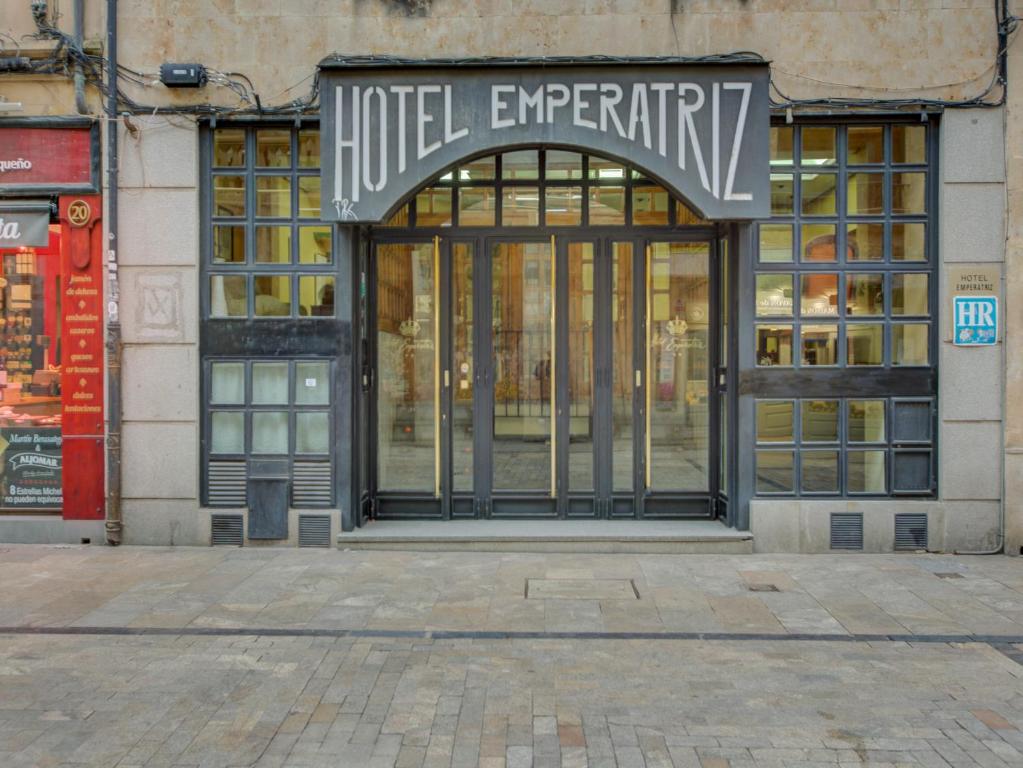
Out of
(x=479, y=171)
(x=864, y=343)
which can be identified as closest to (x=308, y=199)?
(x=479, y=171)

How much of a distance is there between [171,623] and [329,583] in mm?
1523

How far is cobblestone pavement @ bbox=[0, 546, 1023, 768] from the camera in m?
4.57

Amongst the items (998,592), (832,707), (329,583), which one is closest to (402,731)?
(832,707)

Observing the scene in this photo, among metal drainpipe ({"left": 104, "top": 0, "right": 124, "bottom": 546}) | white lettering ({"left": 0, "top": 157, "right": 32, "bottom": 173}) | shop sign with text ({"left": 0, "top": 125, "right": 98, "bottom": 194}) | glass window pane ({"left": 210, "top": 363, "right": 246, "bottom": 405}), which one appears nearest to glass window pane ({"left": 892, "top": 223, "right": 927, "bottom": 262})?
glass window pane ({"left": 210, "top": 363, "right": 246, "bottom": 405})

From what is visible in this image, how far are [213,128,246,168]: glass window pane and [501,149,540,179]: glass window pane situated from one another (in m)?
2.88

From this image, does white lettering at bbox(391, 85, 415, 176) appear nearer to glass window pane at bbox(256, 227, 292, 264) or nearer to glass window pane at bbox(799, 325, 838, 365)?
glass window pane at bbox(256, 227, 292, 264)

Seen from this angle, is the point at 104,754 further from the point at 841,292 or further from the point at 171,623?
the point at 841,292

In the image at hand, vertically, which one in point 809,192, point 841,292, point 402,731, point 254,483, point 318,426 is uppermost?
point 809,192

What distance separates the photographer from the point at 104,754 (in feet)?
14.6

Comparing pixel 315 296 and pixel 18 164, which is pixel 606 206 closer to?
pixel 315 296

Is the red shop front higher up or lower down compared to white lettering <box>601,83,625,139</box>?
lower down

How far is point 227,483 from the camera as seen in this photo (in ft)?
30.4

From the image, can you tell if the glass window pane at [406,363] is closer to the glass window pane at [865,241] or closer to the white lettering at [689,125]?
the white lettering at [689,125]

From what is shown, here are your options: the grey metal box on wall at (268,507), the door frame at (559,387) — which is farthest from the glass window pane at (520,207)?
the grey metal box on wall at (268,507)
